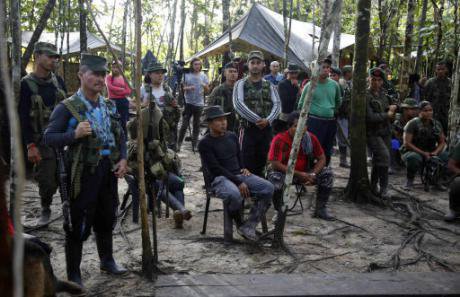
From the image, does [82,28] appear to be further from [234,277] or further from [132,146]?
[234,277]

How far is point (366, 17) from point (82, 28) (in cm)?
746

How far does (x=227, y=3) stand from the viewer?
51.5 ft

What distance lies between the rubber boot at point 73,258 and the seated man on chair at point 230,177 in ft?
5.34

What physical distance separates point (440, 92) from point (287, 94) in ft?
11.2

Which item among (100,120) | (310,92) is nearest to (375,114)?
(310,92)

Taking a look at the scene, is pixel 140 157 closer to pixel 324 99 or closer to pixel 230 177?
pixel 230 177

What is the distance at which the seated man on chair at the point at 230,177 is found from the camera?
16.1ft

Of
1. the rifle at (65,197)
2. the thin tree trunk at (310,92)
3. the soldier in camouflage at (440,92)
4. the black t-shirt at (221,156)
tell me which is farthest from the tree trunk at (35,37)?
the soldier in camouflage at (440,92)

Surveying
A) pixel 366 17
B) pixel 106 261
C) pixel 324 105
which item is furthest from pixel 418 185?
pixel 106 261

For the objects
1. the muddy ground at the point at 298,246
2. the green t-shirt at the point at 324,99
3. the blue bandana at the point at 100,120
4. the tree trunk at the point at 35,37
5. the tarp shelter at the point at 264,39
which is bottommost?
the muddy ground at the point at 298,246

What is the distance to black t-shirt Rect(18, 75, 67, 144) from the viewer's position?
5.07 m

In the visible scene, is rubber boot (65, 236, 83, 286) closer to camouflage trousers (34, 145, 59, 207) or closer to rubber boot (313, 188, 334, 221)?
camouflage trousers (34, 145, 59, 207)

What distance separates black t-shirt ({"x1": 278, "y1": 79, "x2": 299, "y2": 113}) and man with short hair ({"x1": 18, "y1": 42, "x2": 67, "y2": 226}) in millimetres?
4786

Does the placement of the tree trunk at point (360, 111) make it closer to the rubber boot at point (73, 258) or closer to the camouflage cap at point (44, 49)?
the camouflage cap at point (44, 49)
